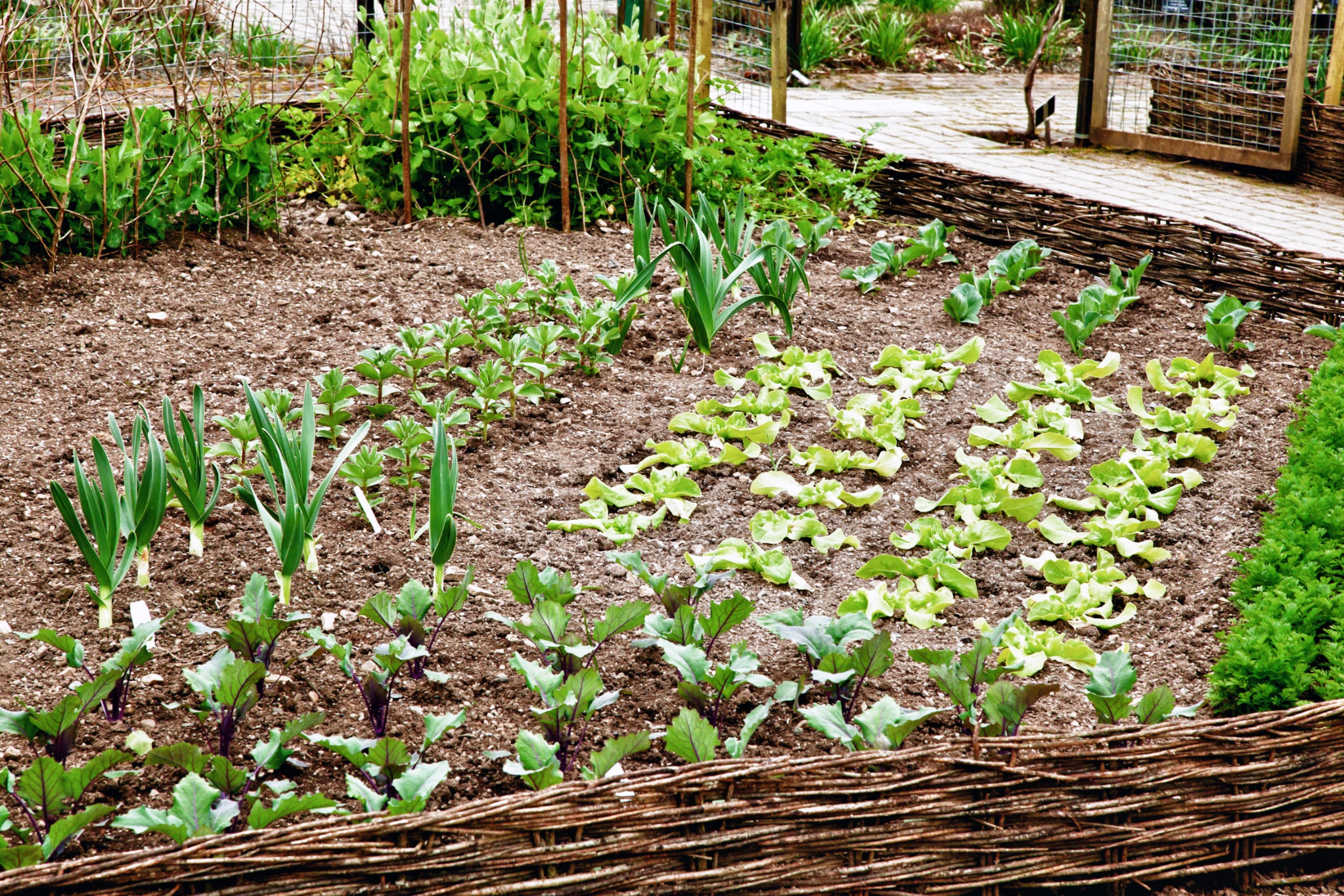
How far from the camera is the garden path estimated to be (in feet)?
19.7

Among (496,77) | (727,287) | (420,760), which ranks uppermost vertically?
(496,77)

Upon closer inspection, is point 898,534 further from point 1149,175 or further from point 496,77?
point 1149,175

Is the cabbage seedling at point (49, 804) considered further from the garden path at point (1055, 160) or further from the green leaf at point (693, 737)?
the garden path at point (1055, 160)

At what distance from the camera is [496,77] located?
469 centimetres

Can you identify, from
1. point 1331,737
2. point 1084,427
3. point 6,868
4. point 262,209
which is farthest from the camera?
point 262,209

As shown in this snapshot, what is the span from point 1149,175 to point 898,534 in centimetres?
504

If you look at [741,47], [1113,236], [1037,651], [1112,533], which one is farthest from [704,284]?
[741,47]

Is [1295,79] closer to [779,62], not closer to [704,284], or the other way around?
[779,62]

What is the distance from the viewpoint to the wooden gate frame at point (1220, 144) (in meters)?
6.52

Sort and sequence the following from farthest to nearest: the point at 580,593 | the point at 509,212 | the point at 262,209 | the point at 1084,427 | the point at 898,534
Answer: the point at 509,212 < the point at 262,209 < the point at 1084,427 < the point at 898,534 < the point at 580,593

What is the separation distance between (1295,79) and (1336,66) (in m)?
0.28

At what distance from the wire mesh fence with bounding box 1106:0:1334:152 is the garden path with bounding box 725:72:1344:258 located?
10.3 inches

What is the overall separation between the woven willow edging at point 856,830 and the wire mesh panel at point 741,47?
5660mm

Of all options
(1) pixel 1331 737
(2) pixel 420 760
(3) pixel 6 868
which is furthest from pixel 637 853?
(1) pixel 1331 737
